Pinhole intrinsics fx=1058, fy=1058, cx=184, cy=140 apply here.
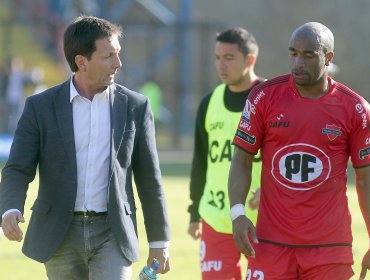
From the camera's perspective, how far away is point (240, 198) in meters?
6.16

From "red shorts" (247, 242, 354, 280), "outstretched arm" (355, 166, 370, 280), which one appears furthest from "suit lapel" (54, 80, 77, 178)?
"outstretched arm" (355, 166, 370, 280)

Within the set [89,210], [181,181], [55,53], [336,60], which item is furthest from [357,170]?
[336,60]

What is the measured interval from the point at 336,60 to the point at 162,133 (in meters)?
9.12

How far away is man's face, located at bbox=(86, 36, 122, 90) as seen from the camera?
20.6 ft

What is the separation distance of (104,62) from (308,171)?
1.37m

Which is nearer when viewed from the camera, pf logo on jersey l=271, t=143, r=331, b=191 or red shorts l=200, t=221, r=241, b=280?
pf logo on jersey l=271, t=143, r=331, b=191

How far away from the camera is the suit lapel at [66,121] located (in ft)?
20.3

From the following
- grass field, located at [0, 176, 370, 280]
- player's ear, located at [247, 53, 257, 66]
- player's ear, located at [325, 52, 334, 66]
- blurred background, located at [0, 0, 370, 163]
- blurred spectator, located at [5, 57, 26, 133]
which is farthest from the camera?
blurred background, located at [0, 0, 370, 163]

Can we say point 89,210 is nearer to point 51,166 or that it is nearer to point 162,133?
point 51,166

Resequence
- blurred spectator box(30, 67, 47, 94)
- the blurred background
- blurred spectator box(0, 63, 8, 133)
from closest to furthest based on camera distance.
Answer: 1. blurred spectator box(0, 63, 8, 133)
2. the blurred background
3. blurred spectator box(30, 67, 47, 94)

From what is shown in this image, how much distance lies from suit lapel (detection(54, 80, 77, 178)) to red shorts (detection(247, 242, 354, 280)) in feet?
4.05

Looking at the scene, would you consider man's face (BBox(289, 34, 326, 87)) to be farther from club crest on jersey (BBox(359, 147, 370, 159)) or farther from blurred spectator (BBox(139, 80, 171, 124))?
blurred spectator (BBox(139, 80, 171, 124))

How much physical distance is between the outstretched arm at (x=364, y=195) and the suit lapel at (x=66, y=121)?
1656 millimetres

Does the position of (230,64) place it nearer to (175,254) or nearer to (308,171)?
(308,171)
